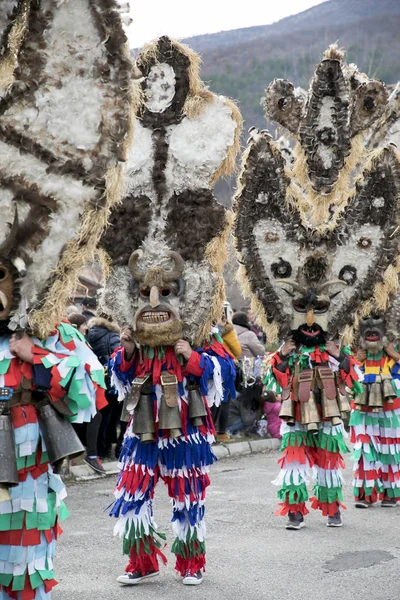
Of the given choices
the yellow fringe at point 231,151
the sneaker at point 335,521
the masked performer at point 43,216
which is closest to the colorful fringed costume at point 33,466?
the masked performer at point 43,216

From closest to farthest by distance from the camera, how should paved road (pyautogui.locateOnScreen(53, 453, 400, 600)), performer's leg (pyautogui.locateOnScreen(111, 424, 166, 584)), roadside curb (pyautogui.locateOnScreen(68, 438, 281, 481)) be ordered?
paved road (pyautogui.locateOnScreen(53, 453, 400, 600)) → performer's leg (pyautogui.locateOnScreen(111, 424, 166, 584)) → roadside curb (pyautogui.locateOnScreen(68, 438, 281, 481))

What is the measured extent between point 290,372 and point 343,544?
4.57 ft

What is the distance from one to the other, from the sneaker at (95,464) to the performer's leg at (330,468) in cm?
261

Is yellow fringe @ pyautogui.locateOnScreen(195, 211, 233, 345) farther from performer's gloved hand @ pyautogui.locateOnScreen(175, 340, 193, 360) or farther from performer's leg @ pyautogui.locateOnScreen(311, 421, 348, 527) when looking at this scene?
performer's leg @ pyautogui.locateOnScreen(311, 421, 348, 527)

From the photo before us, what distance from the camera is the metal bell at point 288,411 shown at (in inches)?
276

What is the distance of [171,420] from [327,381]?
194 cm

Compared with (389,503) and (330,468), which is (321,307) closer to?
(330,468)

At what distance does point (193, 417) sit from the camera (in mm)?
5555

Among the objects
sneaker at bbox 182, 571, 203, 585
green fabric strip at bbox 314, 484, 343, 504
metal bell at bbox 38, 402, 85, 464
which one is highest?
metal bell at bbox 38, 402, 85, 464

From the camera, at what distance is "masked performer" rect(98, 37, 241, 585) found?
5551 mm

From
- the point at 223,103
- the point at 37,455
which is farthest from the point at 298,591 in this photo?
the point at 223,103

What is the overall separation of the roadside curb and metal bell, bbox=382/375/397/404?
9.42 feet

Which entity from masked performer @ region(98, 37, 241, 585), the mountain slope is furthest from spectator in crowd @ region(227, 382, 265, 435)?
the mountain slope

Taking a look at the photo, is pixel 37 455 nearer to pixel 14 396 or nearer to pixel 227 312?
pixel 14 396
